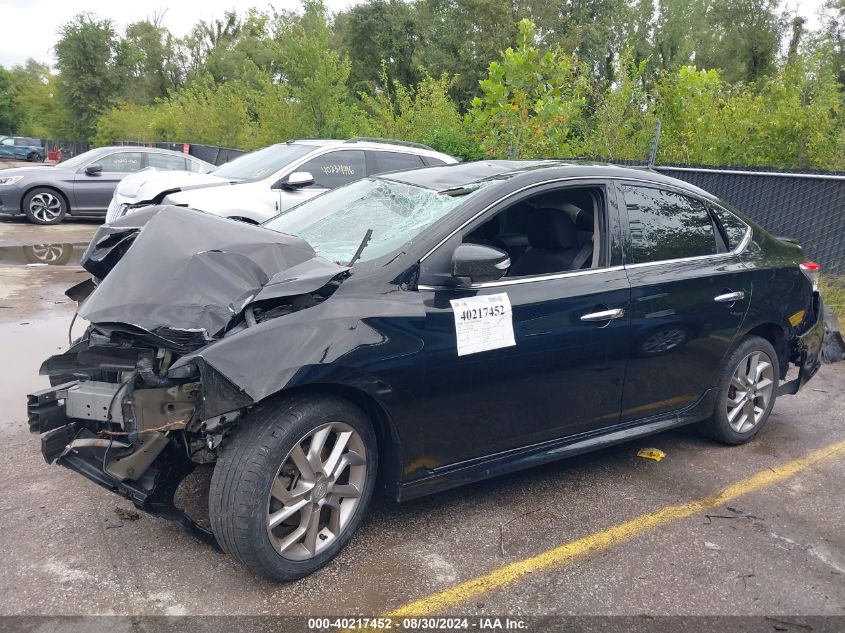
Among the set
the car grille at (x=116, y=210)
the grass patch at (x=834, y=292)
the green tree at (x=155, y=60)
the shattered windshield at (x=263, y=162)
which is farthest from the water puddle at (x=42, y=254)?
the green tree at (x=155, y=60)

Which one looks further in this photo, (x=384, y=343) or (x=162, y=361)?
(x=384, y=343)

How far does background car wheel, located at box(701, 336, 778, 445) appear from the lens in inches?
189

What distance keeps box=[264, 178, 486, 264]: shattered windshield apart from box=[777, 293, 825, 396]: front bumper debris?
2.78m

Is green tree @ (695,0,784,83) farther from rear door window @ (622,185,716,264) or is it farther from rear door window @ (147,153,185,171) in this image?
rear door window @ (622,185,716,264)

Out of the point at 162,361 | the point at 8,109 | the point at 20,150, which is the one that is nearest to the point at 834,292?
the point at 162,361

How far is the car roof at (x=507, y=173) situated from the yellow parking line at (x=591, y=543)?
Answer: 1.85m

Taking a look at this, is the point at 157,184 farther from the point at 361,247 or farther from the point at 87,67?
the point at 87,67

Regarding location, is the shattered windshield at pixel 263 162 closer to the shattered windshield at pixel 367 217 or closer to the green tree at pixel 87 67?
the shattered windshield at pixel 367 217

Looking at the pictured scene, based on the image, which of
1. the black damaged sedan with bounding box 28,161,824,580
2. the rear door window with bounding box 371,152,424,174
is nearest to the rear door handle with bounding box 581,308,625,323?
the black damaged sedan with bounding box 28,161,824,580

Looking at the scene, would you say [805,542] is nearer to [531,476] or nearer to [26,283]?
[531,476]

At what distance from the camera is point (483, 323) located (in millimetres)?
3566

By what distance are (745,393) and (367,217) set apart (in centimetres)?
275

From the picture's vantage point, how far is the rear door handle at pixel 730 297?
4543 millimetres

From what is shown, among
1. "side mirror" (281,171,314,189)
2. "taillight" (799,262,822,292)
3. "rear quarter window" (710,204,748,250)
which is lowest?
"taillight" (799,262,822,292)
